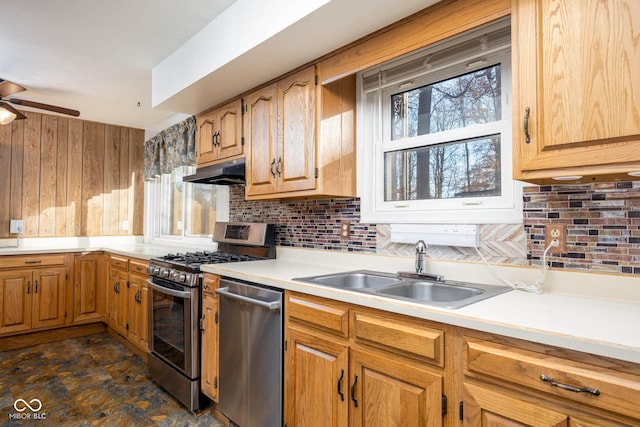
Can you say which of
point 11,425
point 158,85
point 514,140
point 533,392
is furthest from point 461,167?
point 11,425

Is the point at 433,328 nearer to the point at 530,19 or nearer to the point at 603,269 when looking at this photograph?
the point at 603,269

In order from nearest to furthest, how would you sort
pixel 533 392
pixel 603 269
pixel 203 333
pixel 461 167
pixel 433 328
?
pixel 533 392 → pixel 433 328 → pixel 603 269 → pixel 461 167 → pixel 203 333

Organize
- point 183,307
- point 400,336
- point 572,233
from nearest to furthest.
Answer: point 400,336 → point 572,233 → point 183,307

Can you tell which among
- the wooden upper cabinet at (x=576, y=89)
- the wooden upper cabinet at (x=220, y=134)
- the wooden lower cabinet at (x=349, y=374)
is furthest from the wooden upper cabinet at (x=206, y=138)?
the wooden upper cabinet at (x=576, y=89)

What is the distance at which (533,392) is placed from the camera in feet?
3.19

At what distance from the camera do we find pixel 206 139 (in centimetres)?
289

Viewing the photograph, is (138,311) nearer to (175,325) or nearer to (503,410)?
(175,325)

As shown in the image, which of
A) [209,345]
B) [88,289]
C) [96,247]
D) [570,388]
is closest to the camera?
[570,388]

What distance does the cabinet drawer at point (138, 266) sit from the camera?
9.82 feet

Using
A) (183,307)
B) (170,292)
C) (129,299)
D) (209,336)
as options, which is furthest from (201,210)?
(209,336)

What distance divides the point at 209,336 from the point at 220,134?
1445mm

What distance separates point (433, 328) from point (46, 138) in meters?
4.54

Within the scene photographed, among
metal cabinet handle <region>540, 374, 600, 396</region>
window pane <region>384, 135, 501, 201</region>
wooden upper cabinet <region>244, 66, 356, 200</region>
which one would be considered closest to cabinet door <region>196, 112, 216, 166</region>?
wooden upper cabinet <region>244, 66, 356, 200</region>

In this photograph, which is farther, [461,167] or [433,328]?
[461,167]
